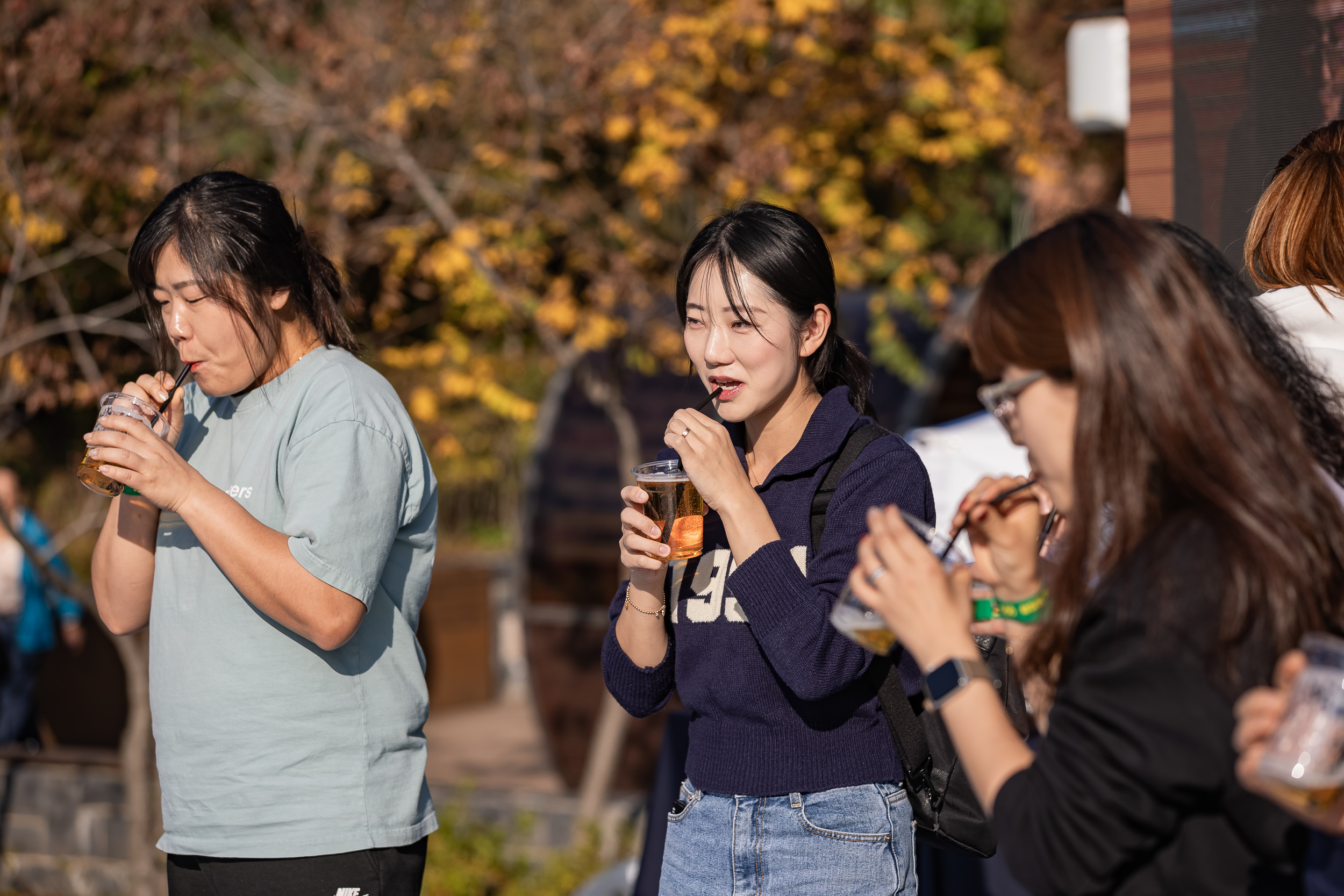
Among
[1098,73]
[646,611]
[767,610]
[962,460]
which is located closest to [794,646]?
[767,610]

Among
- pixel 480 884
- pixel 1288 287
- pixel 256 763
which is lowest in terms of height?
pixel 480 884

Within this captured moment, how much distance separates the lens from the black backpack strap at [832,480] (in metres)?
2.06

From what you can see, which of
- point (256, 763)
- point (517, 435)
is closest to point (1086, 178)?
point (517, 435)

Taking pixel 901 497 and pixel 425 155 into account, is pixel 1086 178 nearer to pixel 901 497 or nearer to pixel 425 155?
pixel 425 155

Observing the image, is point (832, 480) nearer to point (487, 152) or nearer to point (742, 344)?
point (742, 344)

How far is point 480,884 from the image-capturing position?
221 inches

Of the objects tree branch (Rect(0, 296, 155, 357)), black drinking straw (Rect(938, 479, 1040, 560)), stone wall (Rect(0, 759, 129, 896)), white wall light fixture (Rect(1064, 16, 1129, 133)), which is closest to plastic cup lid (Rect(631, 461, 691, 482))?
black drinking straw (Rect(938, 479, 1040, 560))

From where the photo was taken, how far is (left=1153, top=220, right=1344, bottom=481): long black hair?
1473 millimetres

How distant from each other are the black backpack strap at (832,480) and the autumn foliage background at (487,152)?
11.6ft

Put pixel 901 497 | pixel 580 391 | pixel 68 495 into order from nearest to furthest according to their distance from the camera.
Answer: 1. pixel 901 497
2. pixel 580 391
3. pixel 68 495

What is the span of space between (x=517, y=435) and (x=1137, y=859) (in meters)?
10.8

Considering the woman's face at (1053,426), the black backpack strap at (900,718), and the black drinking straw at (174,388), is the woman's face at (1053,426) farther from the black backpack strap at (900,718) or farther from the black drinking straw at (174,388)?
the black drinking straw at (174,388)

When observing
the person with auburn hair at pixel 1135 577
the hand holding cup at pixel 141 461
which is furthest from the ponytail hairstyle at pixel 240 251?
the person with auburn hair at pixel 1135 577

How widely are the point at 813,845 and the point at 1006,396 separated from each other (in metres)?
0.86
